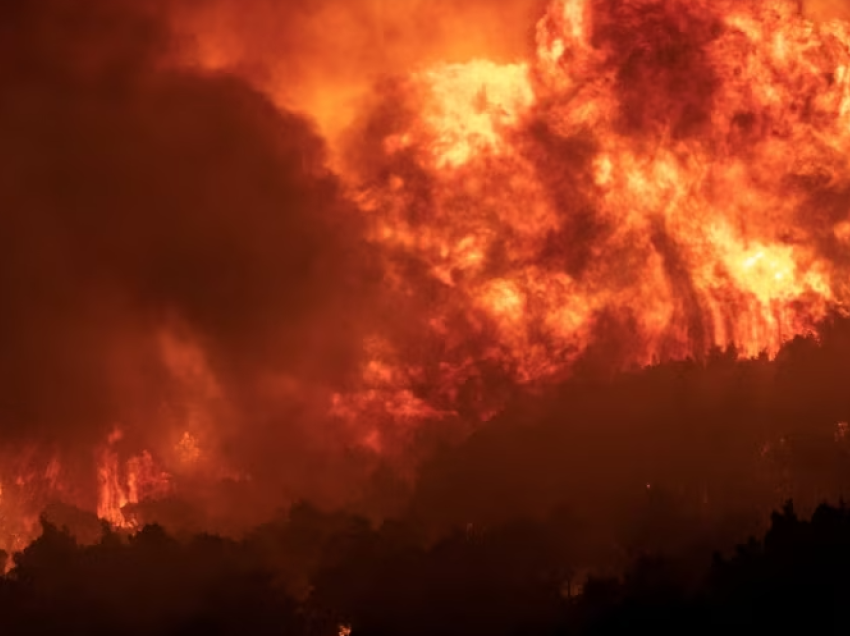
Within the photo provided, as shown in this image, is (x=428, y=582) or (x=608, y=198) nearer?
(x=608, y=198)

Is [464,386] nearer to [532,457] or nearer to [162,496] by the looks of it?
[532,457]

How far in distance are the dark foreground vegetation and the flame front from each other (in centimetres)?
1085

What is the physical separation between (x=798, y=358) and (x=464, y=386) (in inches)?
422

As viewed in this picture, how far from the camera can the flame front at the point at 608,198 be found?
32.3m

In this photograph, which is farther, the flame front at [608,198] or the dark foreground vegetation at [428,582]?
the dark foreground vegetation at [428,582]

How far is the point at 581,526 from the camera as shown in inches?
1652

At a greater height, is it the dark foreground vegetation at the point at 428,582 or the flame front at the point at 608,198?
the flame front at the point at 608,198

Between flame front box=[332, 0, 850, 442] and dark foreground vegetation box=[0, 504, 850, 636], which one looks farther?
dark foreground vegetation box=[0, 504, 850, 636]

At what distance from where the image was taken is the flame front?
32.3 metres

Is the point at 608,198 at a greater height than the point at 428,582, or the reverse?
the point at 608,198

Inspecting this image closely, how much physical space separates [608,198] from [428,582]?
16884mm

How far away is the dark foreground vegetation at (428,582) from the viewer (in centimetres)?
4059

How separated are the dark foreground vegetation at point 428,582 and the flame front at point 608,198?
10.9 m

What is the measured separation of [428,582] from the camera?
42.1 metres
